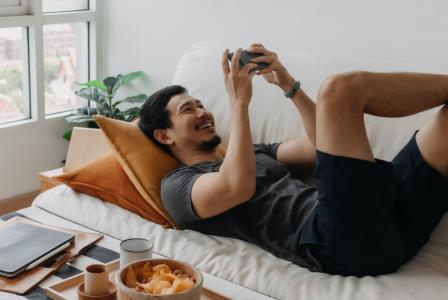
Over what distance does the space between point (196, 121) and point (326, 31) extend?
739mm

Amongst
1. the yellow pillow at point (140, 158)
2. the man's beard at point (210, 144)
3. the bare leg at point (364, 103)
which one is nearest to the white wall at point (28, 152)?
the yellow pillow at point (140, 158)

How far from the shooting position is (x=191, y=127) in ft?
7.28

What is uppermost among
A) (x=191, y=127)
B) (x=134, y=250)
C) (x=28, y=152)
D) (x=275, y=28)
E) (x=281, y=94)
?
(x=275, y=28)

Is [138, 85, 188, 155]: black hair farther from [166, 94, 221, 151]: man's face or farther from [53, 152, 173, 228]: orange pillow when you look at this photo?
[53, 152, 173, 228]: orange pillow

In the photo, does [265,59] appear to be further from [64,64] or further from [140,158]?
[64,64]

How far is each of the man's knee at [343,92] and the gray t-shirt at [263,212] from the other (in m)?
0.35

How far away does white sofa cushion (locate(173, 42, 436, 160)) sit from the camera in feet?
6.77

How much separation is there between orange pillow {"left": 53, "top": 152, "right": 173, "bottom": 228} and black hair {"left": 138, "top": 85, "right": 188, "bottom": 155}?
15cm

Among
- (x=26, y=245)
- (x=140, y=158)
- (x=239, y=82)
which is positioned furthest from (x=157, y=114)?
(x=26, y=245)

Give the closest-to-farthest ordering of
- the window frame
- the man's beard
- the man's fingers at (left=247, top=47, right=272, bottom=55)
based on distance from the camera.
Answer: the man's fingers at (left=247, top=47, right=272, bottom=55)
the man's beard
the window frame

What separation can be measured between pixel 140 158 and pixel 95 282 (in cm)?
71

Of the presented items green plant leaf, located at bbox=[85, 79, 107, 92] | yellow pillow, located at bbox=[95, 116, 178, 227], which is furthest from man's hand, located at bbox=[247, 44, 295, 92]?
green plant leaf, located at bbox=[85, 79, 107, 92]

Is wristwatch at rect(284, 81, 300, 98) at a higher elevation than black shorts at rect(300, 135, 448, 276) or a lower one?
higher

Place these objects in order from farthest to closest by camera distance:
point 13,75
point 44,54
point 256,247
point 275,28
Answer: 1. point 44,54
2. point 13,75
3. point 275,28
4. point 256,247
